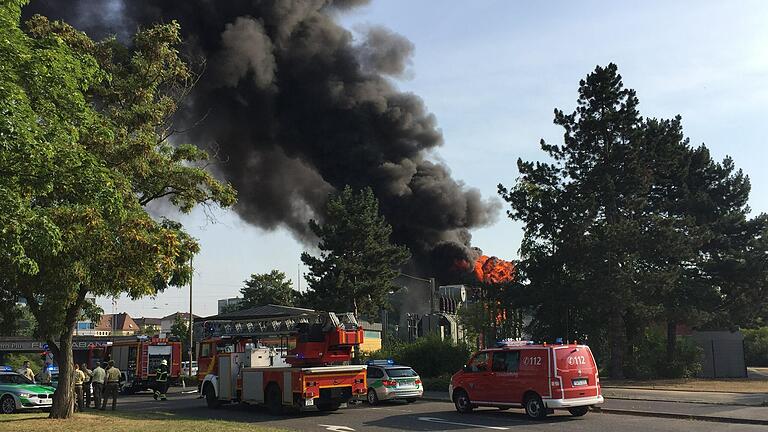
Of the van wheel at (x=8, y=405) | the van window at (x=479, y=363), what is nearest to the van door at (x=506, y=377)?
the van window at (x=479, y=363)

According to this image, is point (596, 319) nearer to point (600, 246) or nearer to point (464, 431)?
point (600, 246)

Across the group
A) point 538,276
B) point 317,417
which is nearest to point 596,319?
point 538,276

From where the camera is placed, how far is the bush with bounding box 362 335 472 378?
3070 centimetres

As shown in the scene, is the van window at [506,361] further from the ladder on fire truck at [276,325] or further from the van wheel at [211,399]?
the van wheel at [211,399]

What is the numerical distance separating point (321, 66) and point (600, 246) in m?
34.9

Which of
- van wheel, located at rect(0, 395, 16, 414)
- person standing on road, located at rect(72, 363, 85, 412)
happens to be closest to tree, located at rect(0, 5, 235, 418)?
person standing on road, located at rect(72, 363, 85, 412)

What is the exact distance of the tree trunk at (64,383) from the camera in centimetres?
1590

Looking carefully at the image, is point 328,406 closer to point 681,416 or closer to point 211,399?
point 211,399

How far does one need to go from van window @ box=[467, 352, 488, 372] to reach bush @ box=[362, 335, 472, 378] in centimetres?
1275

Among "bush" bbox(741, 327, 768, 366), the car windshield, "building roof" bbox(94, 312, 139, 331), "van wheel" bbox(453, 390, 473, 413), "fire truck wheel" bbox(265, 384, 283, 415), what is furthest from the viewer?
"building roof" bbox(94, 312, 139, 331)

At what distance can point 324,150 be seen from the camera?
191 ft

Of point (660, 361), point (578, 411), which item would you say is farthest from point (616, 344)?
point (578, 411)

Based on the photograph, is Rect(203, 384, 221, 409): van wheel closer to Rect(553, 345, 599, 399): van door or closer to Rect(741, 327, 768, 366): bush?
Rect(553, 345, 599, 399): van door

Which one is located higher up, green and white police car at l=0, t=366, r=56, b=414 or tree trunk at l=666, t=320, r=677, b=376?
tree trunk at l=666, t=320, r=677, b=376
